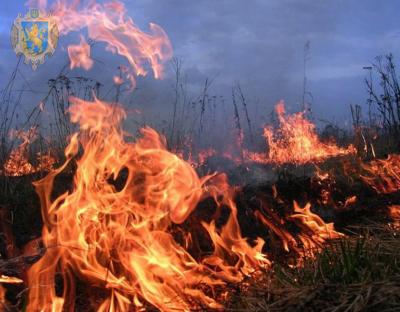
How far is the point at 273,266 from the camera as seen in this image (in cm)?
330

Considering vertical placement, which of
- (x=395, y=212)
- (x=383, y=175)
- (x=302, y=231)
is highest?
(x=383, y=175)

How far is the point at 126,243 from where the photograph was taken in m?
3.45

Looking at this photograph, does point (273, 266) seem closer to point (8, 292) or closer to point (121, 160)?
point (121, 160)

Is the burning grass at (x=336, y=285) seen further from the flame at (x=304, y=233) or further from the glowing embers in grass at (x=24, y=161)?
the glowing embers in grass at (x=24, y=161)

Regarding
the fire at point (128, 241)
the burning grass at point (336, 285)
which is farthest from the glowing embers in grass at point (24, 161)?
the burning grass at point (336, 285)

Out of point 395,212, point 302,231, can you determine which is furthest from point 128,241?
point 395,212

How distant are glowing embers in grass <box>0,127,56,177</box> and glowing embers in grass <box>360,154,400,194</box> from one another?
4382mm

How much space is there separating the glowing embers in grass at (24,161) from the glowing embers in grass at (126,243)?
2.43 meters

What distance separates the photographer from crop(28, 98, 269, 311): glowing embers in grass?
10.2 ft

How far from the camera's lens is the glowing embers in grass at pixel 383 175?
239 inches

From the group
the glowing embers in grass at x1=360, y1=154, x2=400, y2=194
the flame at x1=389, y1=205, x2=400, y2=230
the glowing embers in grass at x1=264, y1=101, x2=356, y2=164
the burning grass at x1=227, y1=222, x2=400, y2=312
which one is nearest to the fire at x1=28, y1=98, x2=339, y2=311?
the burning grass at x1=227, y1=222, x2=400, y2=312

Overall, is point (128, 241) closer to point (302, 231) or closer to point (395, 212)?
point (302, 231)

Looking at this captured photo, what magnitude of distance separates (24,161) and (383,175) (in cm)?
495

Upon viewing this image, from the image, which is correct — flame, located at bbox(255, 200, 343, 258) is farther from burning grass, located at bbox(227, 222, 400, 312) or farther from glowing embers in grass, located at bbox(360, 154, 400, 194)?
glowing embers in grass, located at bbox(360, 154, 400, 194)
